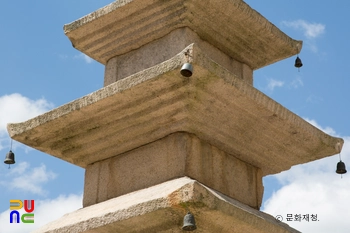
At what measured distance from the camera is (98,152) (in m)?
7.23

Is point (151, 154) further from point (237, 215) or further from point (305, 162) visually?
point (305, 162)

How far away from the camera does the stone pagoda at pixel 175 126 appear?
5.96 m

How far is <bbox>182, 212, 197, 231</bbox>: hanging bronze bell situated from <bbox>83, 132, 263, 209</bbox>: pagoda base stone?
919 mm

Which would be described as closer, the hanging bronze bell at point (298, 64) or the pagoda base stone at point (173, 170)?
the pagoda base stone at point (173, 170)

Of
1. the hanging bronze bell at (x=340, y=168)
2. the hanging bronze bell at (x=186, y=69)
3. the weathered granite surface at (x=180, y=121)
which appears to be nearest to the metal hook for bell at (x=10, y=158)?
the weathered granite surface at (x=180, y=121)

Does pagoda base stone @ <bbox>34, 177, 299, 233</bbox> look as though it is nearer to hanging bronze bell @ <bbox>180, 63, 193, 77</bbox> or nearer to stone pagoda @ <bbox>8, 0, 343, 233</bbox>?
stone pagoda @ <bbox>8, 0, 343, 233</bbox>

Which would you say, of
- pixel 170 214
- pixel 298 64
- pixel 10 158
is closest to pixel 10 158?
pixel 10 158

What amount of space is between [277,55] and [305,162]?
144 centimetres

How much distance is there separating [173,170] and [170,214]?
0.75 metres

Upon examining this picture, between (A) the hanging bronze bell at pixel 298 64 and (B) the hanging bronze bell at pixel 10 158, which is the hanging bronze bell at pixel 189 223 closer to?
(B) the hanging bronze bell at pixel 10 158

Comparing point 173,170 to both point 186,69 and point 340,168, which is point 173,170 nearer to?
point 186,69

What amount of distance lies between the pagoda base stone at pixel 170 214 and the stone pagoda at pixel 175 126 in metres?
0.01

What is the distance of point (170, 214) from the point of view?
579 cm

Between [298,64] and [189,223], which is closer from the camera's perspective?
[189,223]
